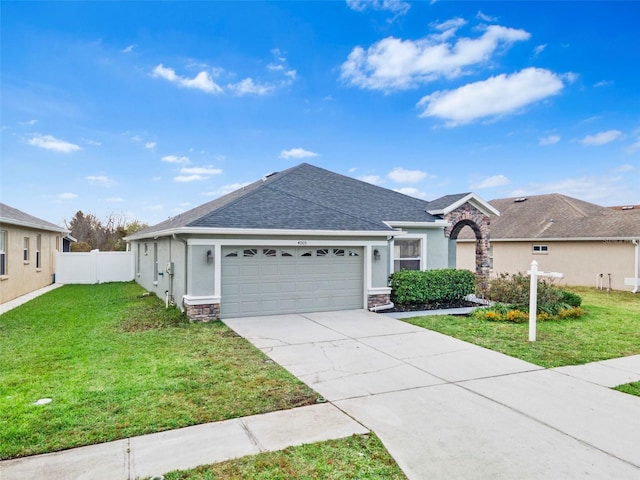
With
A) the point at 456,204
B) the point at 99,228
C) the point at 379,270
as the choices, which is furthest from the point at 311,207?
the point at 99,228

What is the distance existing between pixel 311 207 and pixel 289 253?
6.12 feet

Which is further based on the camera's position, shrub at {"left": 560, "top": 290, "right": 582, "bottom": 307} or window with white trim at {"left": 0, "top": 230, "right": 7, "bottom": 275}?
window with white trim at {"left": 0, "top": 230, "right": 7, "bottom": 275}

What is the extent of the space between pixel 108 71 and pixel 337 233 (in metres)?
10.4

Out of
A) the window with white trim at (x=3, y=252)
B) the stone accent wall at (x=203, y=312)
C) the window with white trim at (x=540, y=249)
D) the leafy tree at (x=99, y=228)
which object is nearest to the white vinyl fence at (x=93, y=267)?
the window with white trim at (x=3, y=252)

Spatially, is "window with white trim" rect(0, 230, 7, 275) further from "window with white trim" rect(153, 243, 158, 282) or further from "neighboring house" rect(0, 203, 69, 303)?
"window with white trim" rect(153, 243, 158, 282)

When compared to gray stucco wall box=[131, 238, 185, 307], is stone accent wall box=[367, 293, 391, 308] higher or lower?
lower

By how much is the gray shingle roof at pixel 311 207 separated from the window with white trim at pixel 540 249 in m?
8.36

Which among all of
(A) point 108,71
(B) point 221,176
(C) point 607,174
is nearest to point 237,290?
(A) point 108,71

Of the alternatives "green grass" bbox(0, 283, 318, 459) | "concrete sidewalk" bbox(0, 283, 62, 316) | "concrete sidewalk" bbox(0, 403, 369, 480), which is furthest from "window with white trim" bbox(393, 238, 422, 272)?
"concrete sidewalk" bbox(0, 283, 62, 316)

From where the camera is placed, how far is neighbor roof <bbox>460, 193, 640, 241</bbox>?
18.1 meters

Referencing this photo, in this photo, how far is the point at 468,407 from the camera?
4.92 meters

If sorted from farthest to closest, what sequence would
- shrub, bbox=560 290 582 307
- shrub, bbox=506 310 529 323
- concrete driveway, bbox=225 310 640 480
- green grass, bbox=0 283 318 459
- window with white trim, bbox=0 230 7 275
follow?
window with white trim, bbox=0 230 7 275 < shrub, bbox=560 290 582 307 < shrub, bbox=506 310 529 323 < green grass, bbox=0 283 318 459 < concrete driveway, bbox=225 310 640 480

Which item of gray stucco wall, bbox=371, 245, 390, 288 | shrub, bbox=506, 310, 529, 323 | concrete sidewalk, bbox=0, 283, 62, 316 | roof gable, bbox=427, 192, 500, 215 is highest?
roof gable, bbox=427, 192, 500, 215

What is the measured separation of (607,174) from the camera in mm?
22266
